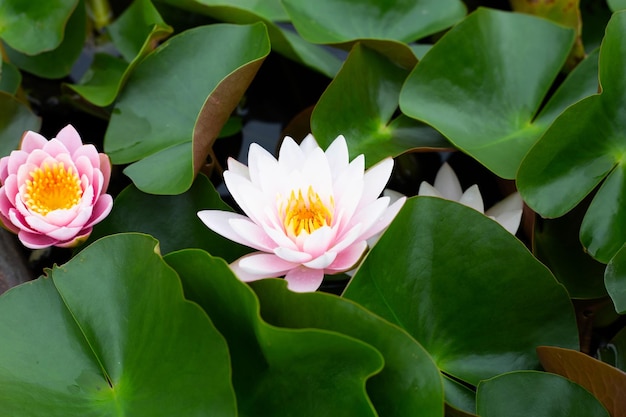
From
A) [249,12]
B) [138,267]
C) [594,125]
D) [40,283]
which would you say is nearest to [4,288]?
[40,283]

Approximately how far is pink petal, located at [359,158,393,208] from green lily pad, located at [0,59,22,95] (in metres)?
0.72

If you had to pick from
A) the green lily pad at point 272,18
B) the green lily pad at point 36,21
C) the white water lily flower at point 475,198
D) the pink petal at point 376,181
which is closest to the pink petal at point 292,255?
the pink petal at point 376,181

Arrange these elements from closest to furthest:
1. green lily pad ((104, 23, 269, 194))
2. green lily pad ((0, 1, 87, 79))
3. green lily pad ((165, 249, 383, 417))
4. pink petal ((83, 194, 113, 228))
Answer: green lily pad ((165, 249, 383, 417))
pink petal ((83, 194, 113, 228))
green lily pad ((104, 23, 269, 194))
green lily pad ((0, 1, 87, 79))

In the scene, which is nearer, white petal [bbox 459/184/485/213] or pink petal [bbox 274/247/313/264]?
pink petal [bbox 274/247/313/264]

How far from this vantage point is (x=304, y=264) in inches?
33.3

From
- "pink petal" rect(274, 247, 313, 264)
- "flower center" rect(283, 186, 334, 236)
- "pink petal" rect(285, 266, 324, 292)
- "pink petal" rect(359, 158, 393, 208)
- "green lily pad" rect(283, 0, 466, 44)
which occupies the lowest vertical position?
"pink petal" rect(285, 266, 324, 292)

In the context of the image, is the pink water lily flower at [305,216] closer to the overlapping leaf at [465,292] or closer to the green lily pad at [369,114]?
the overlapping leaf at [465,292]

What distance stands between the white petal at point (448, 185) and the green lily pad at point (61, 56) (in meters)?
0.74

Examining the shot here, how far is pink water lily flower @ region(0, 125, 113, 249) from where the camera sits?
3.06 feet

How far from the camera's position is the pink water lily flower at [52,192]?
933 millimetres

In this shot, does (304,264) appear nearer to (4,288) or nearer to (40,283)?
(40,283)

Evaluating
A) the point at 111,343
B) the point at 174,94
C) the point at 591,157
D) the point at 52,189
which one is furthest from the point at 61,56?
the point at 591,157

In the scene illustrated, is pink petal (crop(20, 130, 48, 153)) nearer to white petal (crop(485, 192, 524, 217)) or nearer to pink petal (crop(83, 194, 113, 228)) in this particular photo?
pink petal (crop(83, 194, 113, 228))

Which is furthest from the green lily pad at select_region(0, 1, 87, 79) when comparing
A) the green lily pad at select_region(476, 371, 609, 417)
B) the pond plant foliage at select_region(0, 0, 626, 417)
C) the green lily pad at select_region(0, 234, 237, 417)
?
the green lily pad at select_region(476, 371, 609, 417)
